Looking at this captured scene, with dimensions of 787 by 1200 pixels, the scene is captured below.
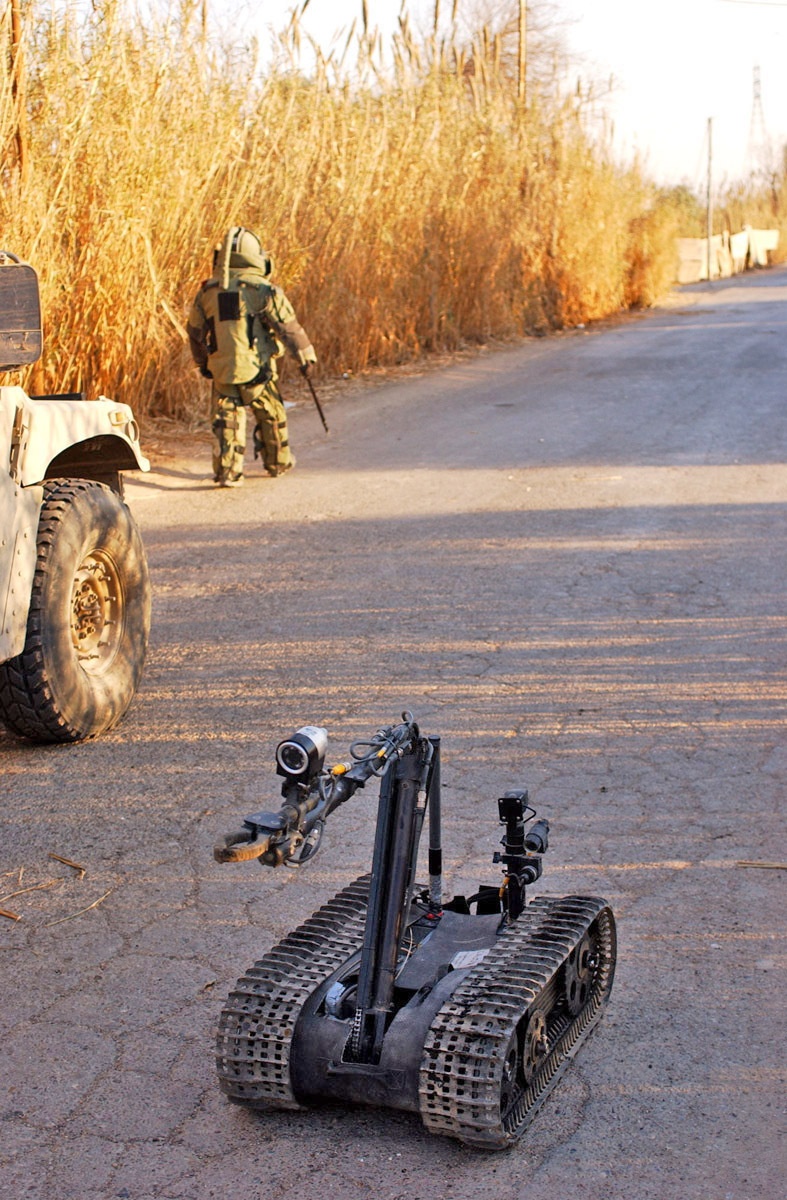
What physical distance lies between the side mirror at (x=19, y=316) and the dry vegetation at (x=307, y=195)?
544 cm

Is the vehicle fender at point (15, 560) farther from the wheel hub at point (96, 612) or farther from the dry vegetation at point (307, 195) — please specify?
the dry vegetation at point (307, 195)

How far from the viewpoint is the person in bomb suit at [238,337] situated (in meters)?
9.80

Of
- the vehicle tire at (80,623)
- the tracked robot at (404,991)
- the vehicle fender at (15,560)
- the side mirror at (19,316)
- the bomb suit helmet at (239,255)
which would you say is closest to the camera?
the tracked robot at (404,991)

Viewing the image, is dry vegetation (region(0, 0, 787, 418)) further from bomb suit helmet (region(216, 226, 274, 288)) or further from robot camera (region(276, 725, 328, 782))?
robot camera (region(276, 725, 328, 782))

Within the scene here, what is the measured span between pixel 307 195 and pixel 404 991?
1261 cm

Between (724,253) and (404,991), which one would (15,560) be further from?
(724,253)

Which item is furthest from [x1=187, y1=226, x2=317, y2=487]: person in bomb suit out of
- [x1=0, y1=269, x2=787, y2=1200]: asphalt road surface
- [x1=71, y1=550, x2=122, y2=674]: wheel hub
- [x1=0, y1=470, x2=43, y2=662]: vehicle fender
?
[x1=0, y1=470, x2=43, y2=662]: vehicle fender

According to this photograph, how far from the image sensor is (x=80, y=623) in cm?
538

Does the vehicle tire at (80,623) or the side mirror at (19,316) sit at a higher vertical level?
the side mirror at (19,316)

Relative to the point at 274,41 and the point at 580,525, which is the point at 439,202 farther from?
the point at 580,525

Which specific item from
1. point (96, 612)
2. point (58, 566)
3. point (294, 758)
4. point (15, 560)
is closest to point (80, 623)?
point (96, 612)

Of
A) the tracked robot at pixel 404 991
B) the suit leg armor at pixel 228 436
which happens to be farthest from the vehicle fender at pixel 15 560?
the suit leg armor at pixel 228 436

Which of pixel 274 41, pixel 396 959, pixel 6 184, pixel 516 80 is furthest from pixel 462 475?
pixel 516 80

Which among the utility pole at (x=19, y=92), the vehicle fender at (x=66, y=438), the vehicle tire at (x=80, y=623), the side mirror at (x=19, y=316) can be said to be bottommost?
the vehicle tire at (x=80, y=623)
